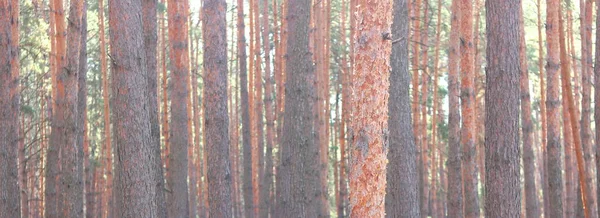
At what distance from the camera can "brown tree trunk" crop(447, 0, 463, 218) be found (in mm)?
12672

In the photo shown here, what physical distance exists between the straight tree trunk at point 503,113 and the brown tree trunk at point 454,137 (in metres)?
4.59

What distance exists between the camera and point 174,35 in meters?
11.7

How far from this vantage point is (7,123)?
10805 mm

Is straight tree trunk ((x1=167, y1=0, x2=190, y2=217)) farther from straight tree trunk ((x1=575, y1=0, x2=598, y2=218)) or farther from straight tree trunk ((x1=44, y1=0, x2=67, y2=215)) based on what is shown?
straight tree trunk ((x1=575, y1=0, x2=598, y2=218))

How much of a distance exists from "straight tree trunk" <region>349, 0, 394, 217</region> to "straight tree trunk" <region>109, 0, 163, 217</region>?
9.22 ft

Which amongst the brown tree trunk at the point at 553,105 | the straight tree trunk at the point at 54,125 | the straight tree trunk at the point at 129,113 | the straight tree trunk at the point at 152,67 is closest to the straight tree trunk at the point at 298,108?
the straight tree trunk at the point at 152,67

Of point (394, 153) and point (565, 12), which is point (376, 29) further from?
point (565, 12)

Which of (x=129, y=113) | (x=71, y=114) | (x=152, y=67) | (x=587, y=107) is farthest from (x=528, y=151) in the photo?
(x=129, y=113)

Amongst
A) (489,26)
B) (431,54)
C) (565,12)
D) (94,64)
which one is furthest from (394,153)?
(94,64)

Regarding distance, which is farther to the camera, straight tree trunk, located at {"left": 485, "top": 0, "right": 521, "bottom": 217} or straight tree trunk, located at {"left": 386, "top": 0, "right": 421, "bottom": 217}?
straight tree trunk, located at {"left": 386, "top": 0, "right": 421, "bottom": 217}

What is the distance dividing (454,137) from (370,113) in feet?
24.8

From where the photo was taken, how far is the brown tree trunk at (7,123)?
10586 millimetres

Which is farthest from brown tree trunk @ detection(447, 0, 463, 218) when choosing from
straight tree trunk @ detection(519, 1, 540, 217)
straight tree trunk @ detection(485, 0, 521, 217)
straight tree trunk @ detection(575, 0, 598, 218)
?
straight tree trunk @ detection(485, 0, 521, 217)

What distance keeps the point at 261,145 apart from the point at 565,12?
8339mm
